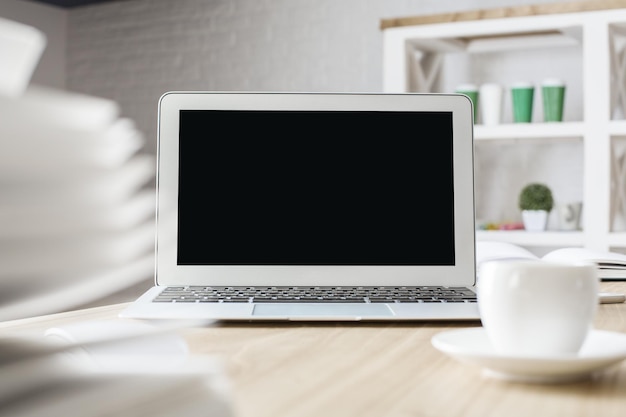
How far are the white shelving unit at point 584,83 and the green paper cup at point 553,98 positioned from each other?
1.9 inches

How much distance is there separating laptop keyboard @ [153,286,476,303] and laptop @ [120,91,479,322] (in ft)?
0.03

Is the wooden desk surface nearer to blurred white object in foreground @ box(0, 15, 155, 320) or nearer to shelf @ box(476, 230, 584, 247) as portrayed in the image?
shelf @ box(476, 230, 584, 247)

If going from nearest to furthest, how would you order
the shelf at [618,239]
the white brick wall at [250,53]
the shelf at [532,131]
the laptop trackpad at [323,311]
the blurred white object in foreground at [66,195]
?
1. the laptop trackpad at [323,311]
2. the shelf at [618,239]
3. the shelf at [532,131]
4. the white brick wall at [250,53]
5. the blurred white object in foreground at [66,195]

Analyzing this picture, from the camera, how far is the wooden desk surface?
42 centimetres

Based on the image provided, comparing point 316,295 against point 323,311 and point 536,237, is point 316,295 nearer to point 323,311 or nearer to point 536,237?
point 323,311

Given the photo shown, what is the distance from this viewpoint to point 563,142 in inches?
104

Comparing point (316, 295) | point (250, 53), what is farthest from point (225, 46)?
point (316, 295)

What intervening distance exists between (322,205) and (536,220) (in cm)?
167

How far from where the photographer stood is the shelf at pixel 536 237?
232cm

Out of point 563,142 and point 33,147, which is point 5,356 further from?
point 33,147

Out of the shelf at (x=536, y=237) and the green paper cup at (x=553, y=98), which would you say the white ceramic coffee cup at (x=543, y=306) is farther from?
the green paper cup at (x=553, y=98)

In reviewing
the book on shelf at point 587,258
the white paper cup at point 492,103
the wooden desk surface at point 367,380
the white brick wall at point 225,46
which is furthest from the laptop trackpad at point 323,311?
the white brick wall at point 225,46

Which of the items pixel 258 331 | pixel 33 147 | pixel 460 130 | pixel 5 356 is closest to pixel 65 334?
pixel 5 356

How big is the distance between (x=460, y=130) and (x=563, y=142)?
6.17 feet
